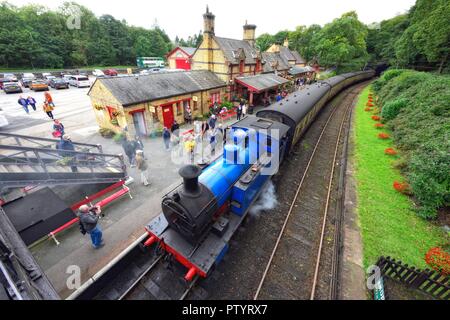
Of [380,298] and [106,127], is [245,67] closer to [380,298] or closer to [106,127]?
[106,127]

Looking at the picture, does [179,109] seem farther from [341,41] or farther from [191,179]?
[341,41]

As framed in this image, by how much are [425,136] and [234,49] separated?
62.6 ft

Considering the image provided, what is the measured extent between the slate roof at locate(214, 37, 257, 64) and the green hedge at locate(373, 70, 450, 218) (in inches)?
607

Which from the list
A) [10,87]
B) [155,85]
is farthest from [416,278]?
[10,87]

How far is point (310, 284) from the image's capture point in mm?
5539

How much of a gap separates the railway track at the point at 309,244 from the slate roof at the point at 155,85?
38.2 ft

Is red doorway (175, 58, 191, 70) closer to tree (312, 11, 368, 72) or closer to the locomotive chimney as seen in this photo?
tree (312, 11, 368, 72)

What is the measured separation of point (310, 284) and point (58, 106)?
92.1 ft

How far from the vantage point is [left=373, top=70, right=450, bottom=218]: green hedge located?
25.4 feet

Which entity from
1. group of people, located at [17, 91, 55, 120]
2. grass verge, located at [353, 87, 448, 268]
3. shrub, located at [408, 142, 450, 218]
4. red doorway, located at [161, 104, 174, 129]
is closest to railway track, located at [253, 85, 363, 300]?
grass verge, located at [353, 87, 448, 268]
